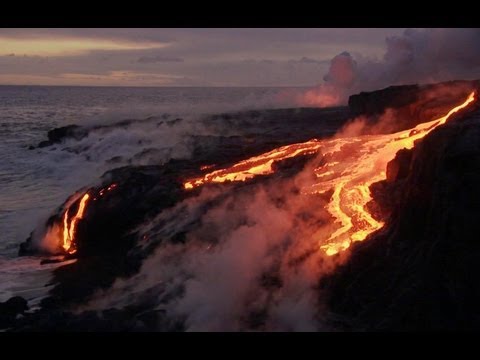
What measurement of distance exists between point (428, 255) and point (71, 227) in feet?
32.4

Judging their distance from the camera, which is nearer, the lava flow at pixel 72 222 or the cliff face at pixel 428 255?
the cliff face at pixel 428 255

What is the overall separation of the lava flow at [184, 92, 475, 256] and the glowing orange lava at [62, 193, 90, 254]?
9.16ft

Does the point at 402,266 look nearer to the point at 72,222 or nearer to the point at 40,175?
the point at 72,222

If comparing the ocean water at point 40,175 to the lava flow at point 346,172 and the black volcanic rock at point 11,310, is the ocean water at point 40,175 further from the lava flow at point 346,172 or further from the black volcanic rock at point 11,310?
the lava flow at point 346,172

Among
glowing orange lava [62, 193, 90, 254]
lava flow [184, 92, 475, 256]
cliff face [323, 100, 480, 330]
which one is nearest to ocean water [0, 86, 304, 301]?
glowing orange lava [62, 193, 90, 254]

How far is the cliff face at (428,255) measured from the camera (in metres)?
6.91

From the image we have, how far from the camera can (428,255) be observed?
746 cm

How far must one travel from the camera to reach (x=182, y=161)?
56.7 feet

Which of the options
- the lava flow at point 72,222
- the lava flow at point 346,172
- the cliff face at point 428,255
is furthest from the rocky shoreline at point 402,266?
the lava flow at point 72,222

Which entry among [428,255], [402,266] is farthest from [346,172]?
[428,255]

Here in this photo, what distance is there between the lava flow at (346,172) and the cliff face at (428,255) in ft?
2.12

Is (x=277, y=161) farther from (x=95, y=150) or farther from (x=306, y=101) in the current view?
(x=306, y=101)

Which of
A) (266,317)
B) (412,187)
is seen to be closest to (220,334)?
(266,317)

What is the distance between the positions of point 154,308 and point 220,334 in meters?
6.46
